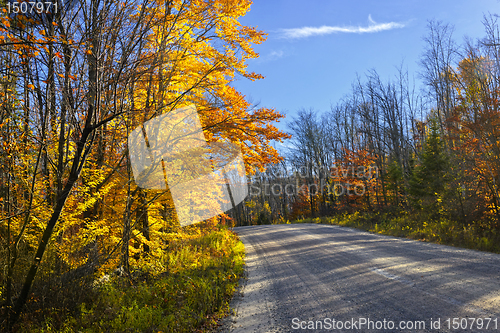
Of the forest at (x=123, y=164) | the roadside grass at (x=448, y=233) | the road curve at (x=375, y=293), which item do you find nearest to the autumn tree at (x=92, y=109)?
the forest at (x=123, y=164)

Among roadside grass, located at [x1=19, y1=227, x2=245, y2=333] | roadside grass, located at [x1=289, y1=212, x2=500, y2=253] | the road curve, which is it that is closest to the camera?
the road curve

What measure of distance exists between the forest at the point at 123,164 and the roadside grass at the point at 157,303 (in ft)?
0.11

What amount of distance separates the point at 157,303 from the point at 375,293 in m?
4.28

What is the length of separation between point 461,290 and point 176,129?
7.97 metres

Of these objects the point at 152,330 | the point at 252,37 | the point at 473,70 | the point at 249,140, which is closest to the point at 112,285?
the point at 152,330

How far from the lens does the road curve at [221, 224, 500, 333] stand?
150 inches

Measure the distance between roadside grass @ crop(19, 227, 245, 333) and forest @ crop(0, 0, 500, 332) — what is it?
0.03 m

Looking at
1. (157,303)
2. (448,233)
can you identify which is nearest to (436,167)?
(448,233)

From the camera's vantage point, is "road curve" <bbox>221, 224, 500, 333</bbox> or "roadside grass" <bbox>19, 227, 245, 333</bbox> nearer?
"road curve" <bbox>221, 224, 500, 333</bbox>

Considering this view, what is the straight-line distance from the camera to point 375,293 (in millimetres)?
4887

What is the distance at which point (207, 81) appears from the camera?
26.6 ft

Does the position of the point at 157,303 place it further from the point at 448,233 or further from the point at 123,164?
the point at 448,233

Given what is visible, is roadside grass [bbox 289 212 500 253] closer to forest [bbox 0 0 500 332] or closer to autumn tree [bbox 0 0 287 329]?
forest [bbox 0 0 500 332]

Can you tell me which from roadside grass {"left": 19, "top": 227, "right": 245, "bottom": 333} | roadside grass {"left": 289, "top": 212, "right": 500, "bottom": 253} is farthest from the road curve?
roadside grass {"left": 289, "top": 212, "right": 500, "bottom": 253}
